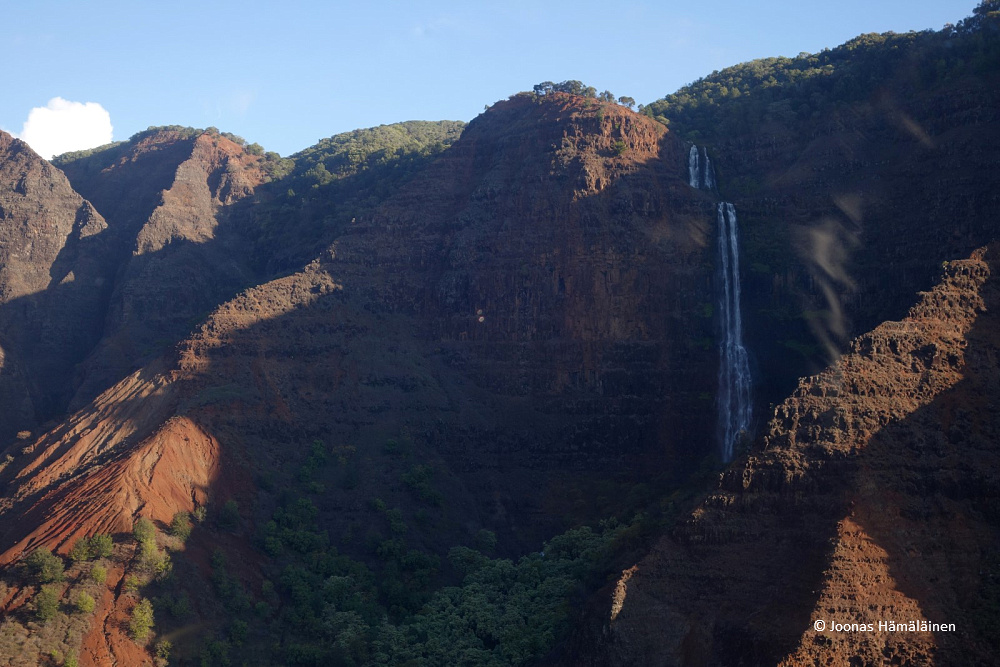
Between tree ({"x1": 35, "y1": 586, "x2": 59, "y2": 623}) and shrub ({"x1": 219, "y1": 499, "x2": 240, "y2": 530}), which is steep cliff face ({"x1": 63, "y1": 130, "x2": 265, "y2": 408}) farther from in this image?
tree ({"x1": 35, "y1": 586, "x2": 59, "y2": 623})

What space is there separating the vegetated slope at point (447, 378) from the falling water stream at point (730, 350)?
1174 millimetres

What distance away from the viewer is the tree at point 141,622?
50219mm

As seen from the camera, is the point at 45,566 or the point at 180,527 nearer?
the point at 45,566

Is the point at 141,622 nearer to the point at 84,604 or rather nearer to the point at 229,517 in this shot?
the point at 84,604

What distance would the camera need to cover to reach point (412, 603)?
5884 centimetres

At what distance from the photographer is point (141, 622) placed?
5050 centimetres

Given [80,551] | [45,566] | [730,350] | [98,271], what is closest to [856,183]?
[730,350]

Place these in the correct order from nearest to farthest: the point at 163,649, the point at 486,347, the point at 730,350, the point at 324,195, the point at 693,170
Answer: the point at 163,649 → the point at 730,350 → the point at 486,347 → the point at 693,170 → the point at 324,195

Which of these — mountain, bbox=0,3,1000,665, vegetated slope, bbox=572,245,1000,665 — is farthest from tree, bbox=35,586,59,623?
vegetated slope, bbox=572,245,1000,665

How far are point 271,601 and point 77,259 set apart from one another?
53750 mm

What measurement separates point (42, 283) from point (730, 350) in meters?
59.9

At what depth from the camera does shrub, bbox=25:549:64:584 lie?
51.2m

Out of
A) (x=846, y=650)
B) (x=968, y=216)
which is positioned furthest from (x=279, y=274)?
(x=846, y=650)

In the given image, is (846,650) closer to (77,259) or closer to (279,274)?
(279,274)
